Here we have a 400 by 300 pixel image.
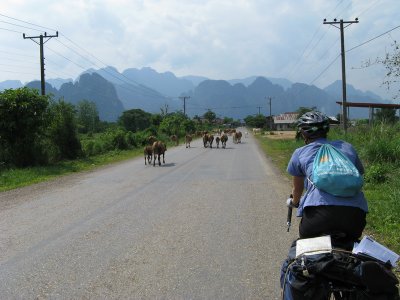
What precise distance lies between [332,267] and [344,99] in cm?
3212

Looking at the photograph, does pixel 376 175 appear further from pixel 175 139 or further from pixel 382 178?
pixel 175 139

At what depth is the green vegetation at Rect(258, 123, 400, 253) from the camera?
7.74m

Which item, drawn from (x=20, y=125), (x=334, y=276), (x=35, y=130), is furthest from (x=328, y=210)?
(x=35, y=130)

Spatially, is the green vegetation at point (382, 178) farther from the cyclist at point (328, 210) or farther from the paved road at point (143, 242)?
the cyclist at point (328, 210)

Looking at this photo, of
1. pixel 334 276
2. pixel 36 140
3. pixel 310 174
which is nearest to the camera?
pixel 334 276

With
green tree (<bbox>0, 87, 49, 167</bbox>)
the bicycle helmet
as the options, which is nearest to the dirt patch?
green tree (<bbox>0, 87, 49, 167</bbox>)

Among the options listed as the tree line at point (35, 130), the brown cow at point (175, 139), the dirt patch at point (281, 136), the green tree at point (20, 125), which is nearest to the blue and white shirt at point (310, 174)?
the tree line at point (35, 130)

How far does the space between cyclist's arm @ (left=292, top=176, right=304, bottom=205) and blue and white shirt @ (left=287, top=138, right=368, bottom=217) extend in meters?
0.04

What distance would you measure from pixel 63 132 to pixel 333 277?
2408 centimetres

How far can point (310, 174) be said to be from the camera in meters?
3.62

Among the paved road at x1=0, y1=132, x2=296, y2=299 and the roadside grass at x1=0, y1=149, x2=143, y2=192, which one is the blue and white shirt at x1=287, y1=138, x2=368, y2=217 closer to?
the paved road at x1=0, y1=132, x2=296, y2=299

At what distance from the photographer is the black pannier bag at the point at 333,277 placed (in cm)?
297

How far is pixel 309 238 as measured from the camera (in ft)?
11.1

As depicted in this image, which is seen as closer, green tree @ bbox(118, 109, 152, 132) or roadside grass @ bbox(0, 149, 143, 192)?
roadside grass @ bbox(0, 149, 143, 192)
